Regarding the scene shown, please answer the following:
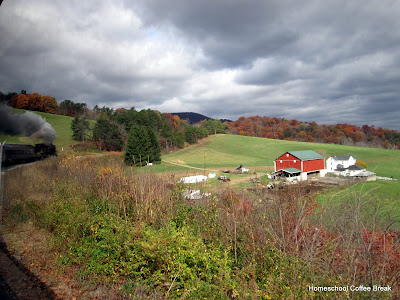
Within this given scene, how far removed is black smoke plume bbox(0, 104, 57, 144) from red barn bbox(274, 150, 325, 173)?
37.3 m

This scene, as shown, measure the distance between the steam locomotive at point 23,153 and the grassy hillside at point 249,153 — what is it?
38.9 metres

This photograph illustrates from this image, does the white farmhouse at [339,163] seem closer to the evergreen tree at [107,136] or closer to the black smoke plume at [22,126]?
the evergreen tree at [107,136]

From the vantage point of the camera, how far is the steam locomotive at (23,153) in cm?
1229

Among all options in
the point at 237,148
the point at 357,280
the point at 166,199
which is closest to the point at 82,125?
the point at 237,148

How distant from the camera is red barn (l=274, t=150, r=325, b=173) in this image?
145 ft

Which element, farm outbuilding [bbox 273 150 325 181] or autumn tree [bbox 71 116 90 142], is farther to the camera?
autumn tree [bbox 71 116 90 142]

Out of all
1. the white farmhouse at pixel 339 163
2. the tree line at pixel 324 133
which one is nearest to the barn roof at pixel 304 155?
the white farmhouse at pixel 339 163

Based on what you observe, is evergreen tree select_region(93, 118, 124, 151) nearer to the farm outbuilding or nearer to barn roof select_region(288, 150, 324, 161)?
the farm outbuilding

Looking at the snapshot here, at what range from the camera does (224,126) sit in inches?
4555

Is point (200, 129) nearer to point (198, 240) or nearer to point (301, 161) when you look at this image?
point (301, 161)

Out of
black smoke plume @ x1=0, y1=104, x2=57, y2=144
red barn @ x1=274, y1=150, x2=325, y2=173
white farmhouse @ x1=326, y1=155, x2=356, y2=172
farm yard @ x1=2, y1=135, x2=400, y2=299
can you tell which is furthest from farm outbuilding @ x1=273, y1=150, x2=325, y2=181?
farm yard @ x1=2, y1=135, x2=400, y2=299

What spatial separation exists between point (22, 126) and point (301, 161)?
133 ft

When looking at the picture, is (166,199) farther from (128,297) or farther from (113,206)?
(128,297)

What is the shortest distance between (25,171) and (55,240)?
25.0ft
